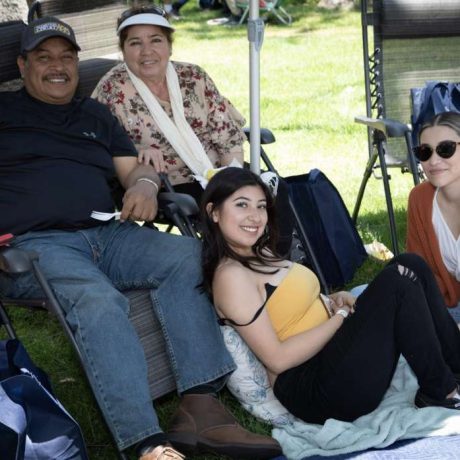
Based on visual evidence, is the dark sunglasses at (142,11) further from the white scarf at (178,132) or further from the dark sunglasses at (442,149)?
the dark sunglasses at (442,149)

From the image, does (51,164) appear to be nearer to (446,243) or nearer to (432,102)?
(446,243)

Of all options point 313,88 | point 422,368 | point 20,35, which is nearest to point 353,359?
point 422,368

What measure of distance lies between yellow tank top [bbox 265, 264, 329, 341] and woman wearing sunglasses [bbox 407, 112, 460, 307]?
2.43 feet

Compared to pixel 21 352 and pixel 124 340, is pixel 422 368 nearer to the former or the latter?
pixel 124 340

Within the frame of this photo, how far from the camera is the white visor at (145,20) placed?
4.57 m

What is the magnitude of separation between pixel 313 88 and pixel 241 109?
3.68 feet

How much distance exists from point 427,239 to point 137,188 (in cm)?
125

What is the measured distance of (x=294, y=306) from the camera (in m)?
3.63

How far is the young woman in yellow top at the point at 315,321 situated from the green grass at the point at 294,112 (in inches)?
13.7

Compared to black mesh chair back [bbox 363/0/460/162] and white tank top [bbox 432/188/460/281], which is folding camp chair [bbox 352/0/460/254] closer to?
black mesh chair back [bbox 363/0/460/162]

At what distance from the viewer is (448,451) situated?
3402 millimetres

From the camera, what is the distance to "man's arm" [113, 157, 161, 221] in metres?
3.98

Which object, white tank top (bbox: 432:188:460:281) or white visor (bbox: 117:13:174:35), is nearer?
white tank top (bbox: 432:188:460:281)

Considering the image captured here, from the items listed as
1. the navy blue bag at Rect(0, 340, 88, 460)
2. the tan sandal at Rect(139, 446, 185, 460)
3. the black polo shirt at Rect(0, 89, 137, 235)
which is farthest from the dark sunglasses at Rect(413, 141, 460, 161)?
the navy blue bag at Rect(0, 340, 88, 460)
